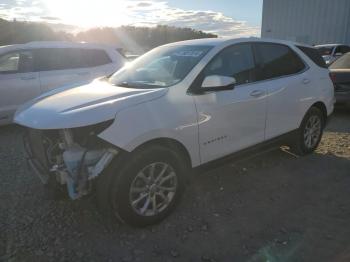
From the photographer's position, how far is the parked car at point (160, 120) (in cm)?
314

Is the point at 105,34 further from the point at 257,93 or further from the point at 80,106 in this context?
the point at 80,106

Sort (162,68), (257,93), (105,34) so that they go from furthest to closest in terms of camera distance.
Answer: (105,34) < (257,93) < (162,68)

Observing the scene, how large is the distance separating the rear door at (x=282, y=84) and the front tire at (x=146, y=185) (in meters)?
1.54

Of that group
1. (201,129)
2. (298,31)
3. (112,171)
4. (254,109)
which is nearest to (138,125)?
(112,171)

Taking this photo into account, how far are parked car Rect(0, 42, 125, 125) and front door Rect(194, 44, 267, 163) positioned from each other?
3812 millimetres

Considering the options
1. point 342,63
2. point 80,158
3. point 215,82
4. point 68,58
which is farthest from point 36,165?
point 342,63

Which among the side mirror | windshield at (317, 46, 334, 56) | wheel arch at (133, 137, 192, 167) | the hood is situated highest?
the side mirror

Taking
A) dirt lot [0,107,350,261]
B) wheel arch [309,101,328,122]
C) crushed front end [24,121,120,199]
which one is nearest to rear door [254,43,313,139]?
wheel arch [309,101,328,122]

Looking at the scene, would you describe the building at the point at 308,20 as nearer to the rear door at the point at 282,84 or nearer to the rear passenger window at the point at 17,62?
the rear door at the point at 282,84

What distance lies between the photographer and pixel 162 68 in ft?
13.6

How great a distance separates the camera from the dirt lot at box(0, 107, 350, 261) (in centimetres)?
313

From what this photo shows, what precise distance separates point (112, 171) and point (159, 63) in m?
1.64

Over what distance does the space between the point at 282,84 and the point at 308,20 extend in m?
21.8

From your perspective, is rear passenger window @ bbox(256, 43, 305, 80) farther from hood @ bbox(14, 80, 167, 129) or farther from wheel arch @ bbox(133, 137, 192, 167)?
hood @ bbox(14, 80, 167, 129)
